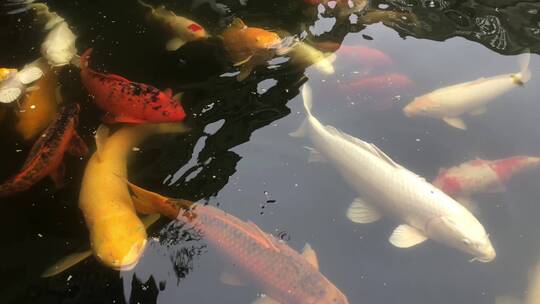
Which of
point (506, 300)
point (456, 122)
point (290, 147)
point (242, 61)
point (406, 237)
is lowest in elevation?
point (506, 300)

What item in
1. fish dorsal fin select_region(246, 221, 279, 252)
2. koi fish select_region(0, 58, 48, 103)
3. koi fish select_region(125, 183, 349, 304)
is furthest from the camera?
koi fish select_region(0, 58, 48, 103)

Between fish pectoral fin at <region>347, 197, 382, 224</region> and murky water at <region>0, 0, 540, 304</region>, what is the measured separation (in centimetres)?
4

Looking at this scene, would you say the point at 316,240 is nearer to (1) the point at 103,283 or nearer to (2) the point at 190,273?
(2) the point at 190,273

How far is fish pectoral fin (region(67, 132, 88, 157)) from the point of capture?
3.36 meters

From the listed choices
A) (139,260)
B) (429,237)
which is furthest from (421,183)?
(139,260)

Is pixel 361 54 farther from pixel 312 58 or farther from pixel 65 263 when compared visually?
pixel 65 263

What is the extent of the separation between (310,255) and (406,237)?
23.9 inches

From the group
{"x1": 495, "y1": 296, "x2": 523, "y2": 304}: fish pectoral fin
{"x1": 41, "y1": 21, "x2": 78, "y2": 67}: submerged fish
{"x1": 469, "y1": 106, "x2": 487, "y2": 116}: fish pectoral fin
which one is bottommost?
{"x1": 495, "y1": 296, "x2": 523, "y2": 304}: fish pectoral fin

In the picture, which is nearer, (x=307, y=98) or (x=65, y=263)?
(x=65, y=263)

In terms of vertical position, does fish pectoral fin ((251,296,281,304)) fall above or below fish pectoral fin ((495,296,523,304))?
above

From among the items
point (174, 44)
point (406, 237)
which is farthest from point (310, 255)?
point (174, 44)

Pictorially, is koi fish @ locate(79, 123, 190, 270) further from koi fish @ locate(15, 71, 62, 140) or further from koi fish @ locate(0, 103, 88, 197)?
koi fish @ locate(15, 71, 62, 140)

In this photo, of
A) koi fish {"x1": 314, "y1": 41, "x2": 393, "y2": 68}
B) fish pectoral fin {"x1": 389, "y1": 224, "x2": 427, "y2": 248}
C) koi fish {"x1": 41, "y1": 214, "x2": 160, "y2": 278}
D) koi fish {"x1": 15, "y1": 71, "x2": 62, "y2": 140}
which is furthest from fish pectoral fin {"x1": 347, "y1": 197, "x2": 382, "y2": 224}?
koi fish {"x1": 15, "y1": 71, "x2": 62, "y2": 140}

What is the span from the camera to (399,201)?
320cm
